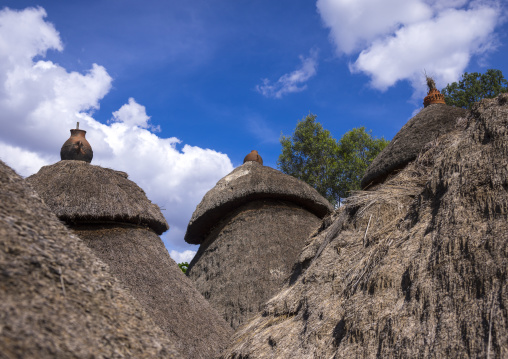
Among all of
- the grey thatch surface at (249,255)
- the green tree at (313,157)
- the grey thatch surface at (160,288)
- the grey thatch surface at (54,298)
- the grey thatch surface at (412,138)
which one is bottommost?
the grey thatch surface at (54,298)

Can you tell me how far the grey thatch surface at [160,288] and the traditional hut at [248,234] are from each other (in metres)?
2.14

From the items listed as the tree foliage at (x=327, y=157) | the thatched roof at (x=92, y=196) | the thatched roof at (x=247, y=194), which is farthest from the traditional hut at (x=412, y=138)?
the tree foliage at (x=327, y=157)

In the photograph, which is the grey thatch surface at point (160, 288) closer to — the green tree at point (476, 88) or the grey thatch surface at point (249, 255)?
the grey thatch surface at point (249, 255)

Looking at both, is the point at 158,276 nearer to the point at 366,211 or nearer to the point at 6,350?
the point at 366,211

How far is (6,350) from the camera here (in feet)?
6.76

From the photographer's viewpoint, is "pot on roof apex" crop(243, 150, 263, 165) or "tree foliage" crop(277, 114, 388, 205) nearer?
"pot on roof apex" crop(243, 150, 263, 165)

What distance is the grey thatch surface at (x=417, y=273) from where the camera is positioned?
13.7 ft

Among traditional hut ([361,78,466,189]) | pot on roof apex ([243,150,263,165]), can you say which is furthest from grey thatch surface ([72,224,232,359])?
pot on roof apex ([243,150,263,165])

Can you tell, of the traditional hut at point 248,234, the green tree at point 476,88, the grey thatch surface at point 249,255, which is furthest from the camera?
the green tree at point 476,88

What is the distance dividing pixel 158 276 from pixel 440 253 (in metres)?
6.67

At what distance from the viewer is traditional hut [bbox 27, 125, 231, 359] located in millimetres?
9570

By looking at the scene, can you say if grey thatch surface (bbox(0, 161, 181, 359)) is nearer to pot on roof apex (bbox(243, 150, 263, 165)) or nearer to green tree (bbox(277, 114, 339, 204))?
pot on roof apex (bbox(243, 150, 263, 165))

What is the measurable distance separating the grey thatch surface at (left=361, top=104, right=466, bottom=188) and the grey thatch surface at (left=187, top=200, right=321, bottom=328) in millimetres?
3857

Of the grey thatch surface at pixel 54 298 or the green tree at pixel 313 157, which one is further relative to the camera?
the green tree at pixel 313 157
